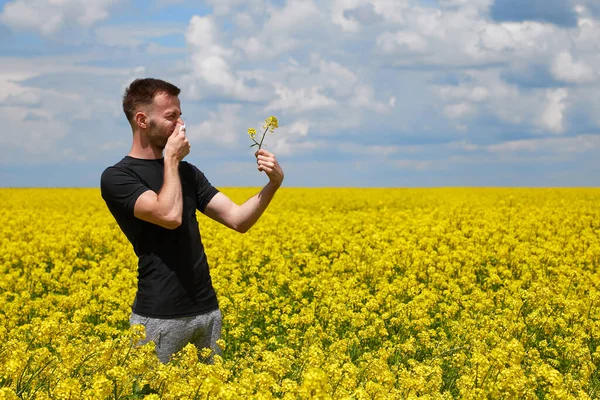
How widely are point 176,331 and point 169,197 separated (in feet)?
2.90

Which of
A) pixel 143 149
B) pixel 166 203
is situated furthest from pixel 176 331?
pixel 143 149

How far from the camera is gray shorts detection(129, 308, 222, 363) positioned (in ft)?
14.6

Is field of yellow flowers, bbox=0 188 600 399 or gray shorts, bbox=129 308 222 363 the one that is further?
gray shorts, bbox=129 308 222 363

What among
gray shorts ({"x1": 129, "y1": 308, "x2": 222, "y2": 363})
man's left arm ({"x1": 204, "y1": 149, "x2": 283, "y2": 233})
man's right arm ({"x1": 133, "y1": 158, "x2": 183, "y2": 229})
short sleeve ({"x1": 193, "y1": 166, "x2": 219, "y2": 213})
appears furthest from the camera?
short sleeve ({"x1": 193, "y1": 166, "x2": 219, "y2": 213})

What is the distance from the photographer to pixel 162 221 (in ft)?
13.9

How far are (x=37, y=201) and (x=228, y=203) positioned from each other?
91.4ft

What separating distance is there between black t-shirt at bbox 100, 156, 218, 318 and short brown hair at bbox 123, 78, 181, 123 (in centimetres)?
36

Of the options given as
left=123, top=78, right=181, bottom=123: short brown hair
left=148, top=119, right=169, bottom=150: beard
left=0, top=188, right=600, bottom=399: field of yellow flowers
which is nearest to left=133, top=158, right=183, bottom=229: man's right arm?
left=148, top=119, right=169, bottom=150: beard

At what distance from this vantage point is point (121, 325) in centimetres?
923

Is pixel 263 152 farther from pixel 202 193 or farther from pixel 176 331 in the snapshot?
pixel 176 331

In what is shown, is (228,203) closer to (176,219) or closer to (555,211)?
(176,219)

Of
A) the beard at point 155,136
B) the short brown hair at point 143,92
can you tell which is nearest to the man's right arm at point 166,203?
the beard at point 155,136

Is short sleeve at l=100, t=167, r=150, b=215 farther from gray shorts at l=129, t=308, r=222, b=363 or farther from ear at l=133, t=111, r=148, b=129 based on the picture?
gray shorts at l=129, t=308, r=222, b=363

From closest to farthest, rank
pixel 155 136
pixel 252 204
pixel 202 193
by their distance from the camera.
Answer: pixel 155 136 → pixel 252 204 → pixel 202 193
